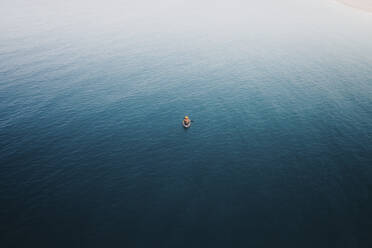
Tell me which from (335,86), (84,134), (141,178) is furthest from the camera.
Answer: (335,86)

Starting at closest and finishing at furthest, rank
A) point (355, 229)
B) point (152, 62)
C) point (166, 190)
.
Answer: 1. point (355, 229)
2. point (166, 190)
3. point (152, 62)

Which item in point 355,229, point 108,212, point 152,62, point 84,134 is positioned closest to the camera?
point 355,229

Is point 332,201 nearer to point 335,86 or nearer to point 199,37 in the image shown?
point 335,86

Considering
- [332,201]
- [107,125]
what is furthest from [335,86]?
[107,125]

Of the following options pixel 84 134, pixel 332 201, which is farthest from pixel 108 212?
pixel 332 201

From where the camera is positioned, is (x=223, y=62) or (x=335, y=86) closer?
(x=335, y=86)

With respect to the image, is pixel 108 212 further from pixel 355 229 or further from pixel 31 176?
pixel 355 229
